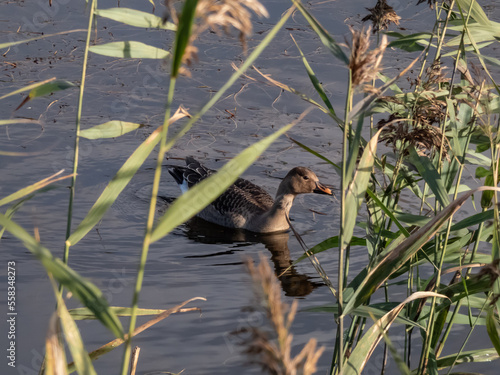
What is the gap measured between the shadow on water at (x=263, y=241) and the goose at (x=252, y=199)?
0.29 feet

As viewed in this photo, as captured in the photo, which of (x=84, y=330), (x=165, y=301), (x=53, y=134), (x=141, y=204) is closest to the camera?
(x=84, y=330)

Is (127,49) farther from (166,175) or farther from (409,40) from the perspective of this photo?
(166,175)

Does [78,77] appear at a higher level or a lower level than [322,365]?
higher

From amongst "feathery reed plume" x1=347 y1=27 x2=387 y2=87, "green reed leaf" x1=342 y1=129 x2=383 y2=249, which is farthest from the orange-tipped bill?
"feathery reed plume" x1=347 y1=27 x2=387 y2=87

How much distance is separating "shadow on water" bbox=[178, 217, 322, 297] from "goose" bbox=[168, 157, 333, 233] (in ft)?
0.29

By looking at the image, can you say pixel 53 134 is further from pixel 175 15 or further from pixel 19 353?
pixel 175 15

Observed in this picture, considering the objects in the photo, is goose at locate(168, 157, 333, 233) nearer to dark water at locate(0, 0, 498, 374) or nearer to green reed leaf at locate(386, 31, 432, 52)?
dark water at locate(0, 0, 498, 374)

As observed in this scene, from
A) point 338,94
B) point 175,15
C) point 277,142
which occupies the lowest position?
point 277,142

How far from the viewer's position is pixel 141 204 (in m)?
7.30

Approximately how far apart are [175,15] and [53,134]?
23.0 feet

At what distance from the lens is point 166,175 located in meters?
8.54

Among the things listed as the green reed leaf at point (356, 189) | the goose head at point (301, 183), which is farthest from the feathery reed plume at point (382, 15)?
the goose head at point (301, 183)

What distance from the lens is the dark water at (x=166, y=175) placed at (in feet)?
14.8

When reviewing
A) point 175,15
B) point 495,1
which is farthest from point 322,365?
point 495,1
